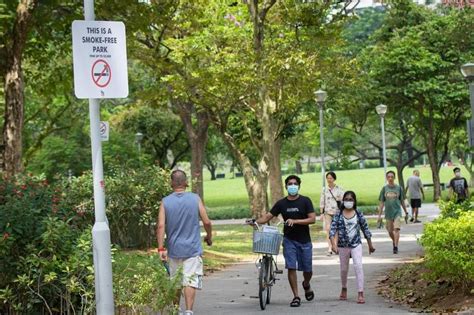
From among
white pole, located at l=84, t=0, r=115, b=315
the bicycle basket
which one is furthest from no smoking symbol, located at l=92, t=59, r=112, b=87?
the bicycle basket

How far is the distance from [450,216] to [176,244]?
4.75 metres

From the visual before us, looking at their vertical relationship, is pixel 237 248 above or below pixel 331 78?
below

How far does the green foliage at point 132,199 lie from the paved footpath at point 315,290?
2233 millimetres

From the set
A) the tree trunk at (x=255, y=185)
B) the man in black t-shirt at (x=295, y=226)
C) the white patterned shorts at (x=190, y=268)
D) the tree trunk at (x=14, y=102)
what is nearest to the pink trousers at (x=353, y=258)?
the man in black t-shirt at (x=295, y=226)

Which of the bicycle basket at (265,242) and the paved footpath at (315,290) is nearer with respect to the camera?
the paved footpath at (315,290)

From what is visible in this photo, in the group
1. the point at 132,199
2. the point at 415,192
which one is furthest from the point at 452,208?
the point at 415,192

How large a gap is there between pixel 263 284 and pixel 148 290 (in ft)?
12.5

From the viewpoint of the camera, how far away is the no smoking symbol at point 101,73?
8.49m

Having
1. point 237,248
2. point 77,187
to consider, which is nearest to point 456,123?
point 237,248

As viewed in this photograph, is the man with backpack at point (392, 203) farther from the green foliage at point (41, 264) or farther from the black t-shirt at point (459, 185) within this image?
the green foliage at point (41, 264)

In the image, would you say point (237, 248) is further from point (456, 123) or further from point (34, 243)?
point (456, 123)

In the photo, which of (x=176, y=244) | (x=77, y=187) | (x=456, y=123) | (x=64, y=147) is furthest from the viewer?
(x=456, y=123)

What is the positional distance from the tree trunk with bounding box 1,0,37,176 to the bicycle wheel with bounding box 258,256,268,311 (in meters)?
8.28

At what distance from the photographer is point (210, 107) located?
105 ft
